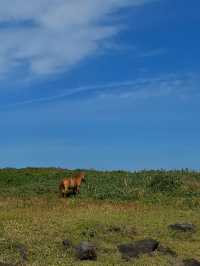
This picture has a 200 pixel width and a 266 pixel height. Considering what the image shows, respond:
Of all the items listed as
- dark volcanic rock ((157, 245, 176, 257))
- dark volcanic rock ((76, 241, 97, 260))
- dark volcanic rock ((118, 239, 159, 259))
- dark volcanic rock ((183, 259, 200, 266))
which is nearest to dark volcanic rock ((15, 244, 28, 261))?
dark volcanic rock ((76, 241, 97, 260))

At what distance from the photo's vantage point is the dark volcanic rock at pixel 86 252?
2155 centimetres

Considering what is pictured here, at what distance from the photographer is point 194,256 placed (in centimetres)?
2356

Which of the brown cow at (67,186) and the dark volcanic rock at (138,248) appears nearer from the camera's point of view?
the dark volcanic rock at (138,248)

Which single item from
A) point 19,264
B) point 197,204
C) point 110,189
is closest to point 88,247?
point 19,264

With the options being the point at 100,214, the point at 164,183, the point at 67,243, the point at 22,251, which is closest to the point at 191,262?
the point at 67,243

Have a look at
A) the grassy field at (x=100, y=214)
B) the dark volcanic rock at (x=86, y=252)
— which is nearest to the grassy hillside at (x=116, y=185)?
the grassy field at (x=100, y=214)

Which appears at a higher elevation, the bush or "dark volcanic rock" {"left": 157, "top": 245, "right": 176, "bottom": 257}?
the bush

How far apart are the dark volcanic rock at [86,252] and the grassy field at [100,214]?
0.31 m

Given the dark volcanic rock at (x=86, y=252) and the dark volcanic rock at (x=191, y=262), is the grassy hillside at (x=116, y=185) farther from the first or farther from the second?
the dark volcanic rock at (x=86, y=252)

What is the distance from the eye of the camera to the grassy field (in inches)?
880

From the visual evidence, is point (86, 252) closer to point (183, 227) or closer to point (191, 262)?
point (191, 262)

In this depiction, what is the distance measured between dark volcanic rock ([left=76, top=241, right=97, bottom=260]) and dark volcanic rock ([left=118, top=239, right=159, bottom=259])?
42.9 inches

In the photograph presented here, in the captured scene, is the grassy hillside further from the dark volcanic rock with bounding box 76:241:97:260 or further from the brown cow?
the dark volcanic rock with bounding box 76:241:97:260

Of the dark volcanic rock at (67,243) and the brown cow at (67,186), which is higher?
the brown cow at (67,186)
